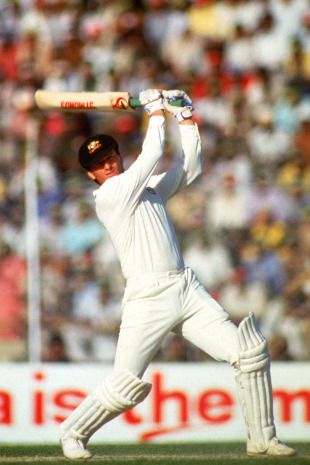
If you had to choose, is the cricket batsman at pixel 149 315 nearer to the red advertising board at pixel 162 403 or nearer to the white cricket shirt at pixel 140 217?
the white cricket shirt at pixel 140 217

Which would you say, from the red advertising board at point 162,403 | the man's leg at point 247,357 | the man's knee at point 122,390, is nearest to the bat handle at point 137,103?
the man's leg at point 247,357

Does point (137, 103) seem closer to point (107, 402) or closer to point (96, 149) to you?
point (96, 149)

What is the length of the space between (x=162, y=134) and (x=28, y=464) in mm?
1860

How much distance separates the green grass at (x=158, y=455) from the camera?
599cm

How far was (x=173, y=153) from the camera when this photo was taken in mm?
10586

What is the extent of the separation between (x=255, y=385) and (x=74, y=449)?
3.34 ft

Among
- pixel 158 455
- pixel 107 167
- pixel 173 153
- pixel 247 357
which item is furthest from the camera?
pixel 173 153

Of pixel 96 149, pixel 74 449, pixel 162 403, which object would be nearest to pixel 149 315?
pixel 74 449

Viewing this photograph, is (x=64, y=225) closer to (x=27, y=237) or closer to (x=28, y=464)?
(x=27, y=237)

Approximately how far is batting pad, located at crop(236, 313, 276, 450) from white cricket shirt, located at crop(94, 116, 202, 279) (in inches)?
21.9

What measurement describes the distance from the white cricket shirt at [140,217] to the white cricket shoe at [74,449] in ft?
3.01

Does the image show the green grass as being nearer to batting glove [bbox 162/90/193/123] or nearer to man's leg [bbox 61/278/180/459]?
man's leg [bbox 61/278/180/459]

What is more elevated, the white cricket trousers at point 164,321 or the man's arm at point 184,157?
the man's arm at point 184,157

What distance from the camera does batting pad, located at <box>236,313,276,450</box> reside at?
5941 mm
